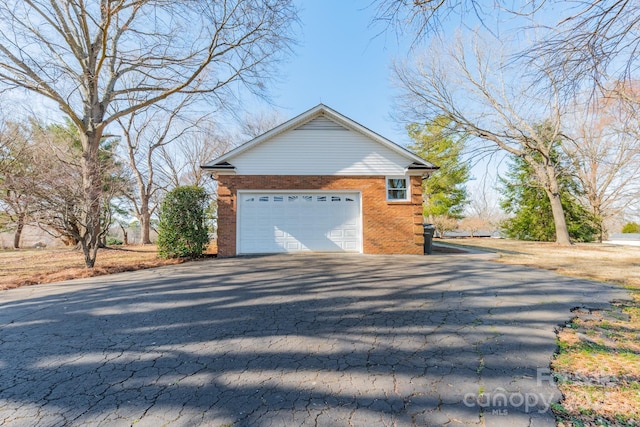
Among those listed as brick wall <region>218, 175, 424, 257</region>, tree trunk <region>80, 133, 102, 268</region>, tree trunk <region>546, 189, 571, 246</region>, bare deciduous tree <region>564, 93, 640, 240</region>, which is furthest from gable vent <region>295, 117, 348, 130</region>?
bare deciduous tree <region>564, 93, 640, 240</region>

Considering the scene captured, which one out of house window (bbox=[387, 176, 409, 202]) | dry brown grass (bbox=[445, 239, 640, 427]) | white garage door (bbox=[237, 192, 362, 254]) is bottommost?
dry brown grass (bbox=[445, 239, 640, 427])

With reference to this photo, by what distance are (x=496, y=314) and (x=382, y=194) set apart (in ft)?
23.4

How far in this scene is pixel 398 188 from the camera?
A: 10.8m

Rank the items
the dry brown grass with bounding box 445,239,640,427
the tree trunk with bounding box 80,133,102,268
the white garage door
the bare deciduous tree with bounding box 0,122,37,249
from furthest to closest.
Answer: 1. the bare deciduous tree with bounding box 0,122,37,249
2. the white garage door
3. the tree trunk with bounding box 80,133,102,268
4. the dry brown grass with bounding box 445,239,640,427

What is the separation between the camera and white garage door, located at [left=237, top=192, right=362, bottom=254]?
1030 centimetres

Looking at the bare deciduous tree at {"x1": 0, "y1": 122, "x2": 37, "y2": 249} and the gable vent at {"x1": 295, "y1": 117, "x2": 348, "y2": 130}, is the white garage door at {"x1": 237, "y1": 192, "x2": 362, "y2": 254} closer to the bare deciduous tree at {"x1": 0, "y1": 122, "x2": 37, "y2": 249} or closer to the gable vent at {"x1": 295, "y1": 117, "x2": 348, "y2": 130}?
the gable vent at {"x1": 295, "y1": 117, "x2": 348, "y2": 130}

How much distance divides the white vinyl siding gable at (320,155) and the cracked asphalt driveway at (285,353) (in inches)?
236

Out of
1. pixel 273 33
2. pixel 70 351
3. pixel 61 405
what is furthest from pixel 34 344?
pixel 273 33

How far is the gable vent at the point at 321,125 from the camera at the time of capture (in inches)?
427

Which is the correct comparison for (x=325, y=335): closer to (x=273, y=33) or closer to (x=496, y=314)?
(x=496, y=314)

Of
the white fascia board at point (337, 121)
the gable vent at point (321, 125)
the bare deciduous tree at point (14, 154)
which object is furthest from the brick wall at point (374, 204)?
the bare deciduous tree at point (14, 154)

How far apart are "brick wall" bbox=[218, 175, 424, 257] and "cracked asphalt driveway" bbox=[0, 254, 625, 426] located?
496 cm

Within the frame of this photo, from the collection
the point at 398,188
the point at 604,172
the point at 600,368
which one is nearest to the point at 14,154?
Result: the point at 398,188

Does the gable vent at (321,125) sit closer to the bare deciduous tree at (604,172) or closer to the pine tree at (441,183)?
the pine tree at (441,183)
